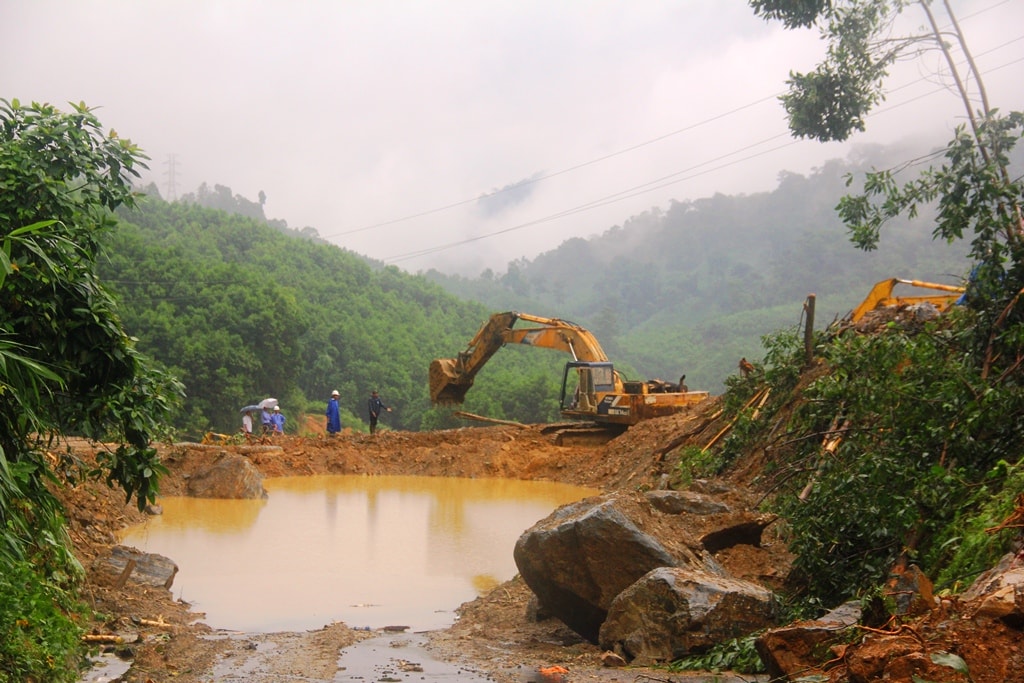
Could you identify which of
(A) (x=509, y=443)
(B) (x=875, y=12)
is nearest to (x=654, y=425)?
(A) (x=509, y=443)

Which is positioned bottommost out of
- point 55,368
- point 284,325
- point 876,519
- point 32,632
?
point 876,519

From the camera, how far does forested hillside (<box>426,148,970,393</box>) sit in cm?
9006

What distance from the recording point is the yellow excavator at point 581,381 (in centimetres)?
2359

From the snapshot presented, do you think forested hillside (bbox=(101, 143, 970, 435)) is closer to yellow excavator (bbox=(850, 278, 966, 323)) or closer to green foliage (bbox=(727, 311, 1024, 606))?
yellow excavator (bbox=(850, 278, 966, 323))

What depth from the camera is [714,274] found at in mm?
116438

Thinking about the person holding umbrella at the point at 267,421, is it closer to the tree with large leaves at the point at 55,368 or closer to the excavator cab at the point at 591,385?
the excavator cab at the point at 591,385

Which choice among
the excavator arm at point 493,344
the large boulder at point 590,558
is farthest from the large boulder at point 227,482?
the large boulder at point 590,558

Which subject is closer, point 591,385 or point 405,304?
point 591,385

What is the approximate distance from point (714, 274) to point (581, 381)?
94.8 m

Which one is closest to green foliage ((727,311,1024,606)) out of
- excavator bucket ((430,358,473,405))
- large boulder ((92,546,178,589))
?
large boulder ((92,546,178,589))

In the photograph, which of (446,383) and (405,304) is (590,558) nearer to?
(446,383)

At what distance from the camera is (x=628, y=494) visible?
823 cm

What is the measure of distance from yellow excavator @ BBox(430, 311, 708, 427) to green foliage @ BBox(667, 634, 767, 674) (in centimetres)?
1691

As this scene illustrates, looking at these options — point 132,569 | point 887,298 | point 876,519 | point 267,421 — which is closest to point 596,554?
point 876,519
